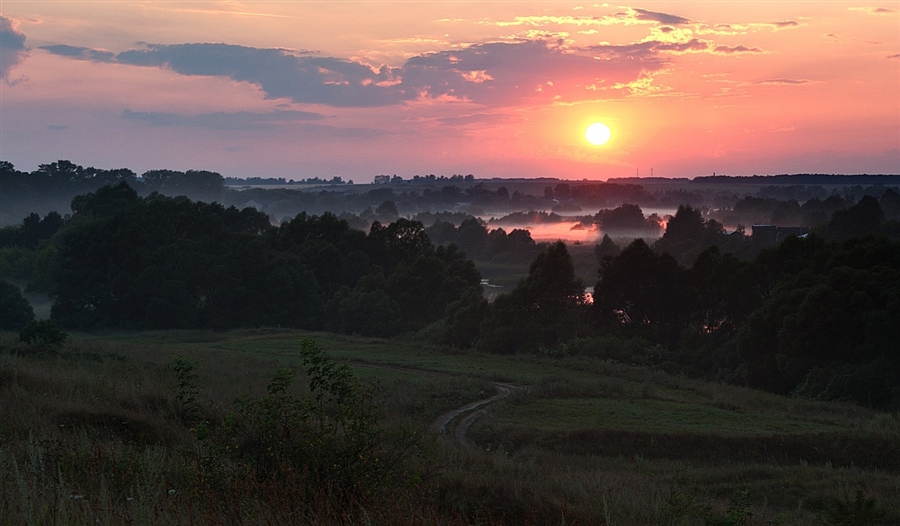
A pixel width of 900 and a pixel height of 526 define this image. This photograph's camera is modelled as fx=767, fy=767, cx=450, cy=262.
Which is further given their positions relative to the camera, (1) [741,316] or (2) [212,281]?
(2) [212,281]

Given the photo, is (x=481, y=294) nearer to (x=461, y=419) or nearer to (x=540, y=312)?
(x=540, y=312)

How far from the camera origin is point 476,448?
63.9 ft

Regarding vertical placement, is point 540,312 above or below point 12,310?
above

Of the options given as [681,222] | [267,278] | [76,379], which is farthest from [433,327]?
[681,222]

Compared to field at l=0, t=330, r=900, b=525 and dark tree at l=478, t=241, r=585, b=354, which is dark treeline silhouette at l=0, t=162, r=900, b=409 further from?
field at l=0, t=330, r=900, b=525

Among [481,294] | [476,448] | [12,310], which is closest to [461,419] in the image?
[476,448]

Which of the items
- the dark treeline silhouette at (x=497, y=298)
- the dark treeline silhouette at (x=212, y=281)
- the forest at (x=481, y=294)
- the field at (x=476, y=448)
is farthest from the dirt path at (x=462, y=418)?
the dark treeline silhouette at (x=212, y=281)

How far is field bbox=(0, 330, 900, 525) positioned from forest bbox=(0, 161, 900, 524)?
4.23m

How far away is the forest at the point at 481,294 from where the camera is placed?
39156 mm

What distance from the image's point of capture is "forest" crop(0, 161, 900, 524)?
39.2 metres

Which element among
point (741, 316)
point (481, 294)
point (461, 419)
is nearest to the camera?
point (461, 419)

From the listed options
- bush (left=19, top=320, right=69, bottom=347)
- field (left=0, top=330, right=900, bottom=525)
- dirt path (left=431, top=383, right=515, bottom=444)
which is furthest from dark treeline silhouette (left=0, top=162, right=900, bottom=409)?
bush (left=19, top=320, right=69, bottom=347)

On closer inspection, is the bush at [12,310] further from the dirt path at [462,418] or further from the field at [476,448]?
the dirt path at [462,418]

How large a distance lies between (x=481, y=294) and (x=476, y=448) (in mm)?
45231
